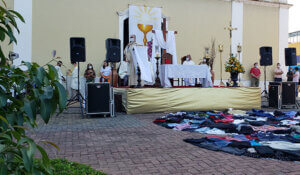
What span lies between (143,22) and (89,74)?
4.25 m

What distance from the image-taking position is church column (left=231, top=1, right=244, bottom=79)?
15883mm

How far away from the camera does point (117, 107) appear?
892 cm

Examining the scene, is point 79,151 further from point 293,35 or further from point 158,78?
point 293,35

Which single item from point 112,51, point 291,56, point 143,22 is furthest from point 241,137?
point 143,22

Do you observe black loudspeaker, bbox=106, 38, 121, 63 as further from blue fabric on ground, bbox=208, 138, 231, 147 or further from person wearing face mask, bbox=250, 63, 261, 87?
person wearing face mask, bbox=250, 63, 261, 87

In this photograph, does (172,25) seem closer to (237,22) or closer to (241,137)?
(237,22)

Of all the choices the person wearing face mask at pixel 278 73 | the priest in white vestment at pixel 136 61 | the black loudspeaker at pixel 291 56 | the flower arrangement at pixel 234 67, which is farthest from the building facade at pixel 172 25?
the flower arrangement at pixel 234 67

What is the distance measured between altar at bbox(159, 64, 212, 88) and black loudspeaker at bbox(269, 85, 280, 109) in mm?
2774

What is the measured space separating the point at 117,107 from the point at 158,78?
1.64 meters

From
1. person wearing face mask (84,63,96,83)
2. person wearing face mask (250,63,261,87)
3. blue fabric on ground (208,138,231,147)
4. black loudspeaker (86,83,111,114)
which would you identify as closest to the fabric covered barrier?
black loudspeaker (86,83,111,114)

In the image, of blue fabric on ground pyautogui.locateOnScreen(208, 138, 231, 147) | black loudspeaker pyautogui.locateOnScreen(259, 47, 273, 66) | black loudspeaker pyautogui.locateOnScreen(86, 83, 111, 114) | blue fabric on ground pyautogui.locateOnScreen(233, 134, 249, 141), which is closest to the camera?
blue fabric on ground pyautogui.locateOnScreen(208, 138, 231, 147)

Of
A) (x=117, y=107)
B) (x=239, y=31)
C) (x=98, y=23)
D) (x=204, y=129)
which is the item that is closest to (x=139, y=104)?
(x=117, y=107)

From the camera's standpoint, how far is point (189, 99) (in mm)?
8867

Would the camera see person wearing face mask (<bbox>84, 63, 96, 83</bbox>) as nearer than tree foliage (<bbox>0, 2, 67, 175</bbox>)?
No
